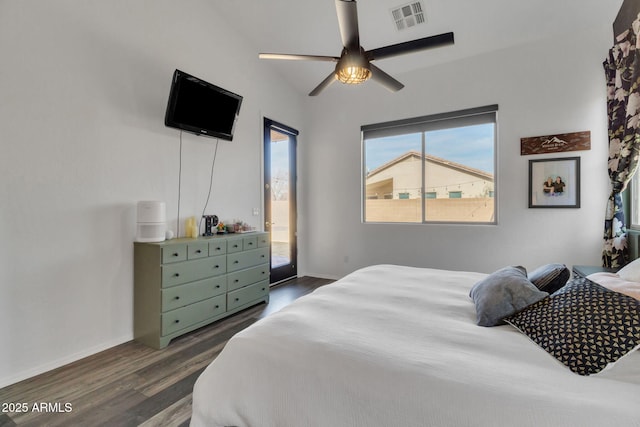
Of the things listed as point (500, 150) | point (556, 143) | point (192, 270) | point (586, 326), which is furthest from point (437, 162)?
point (192, 270)

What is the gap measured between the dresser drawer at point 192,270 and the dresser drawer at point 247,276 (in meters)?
0.16

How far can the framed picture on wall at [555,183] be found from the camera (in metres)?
3.23

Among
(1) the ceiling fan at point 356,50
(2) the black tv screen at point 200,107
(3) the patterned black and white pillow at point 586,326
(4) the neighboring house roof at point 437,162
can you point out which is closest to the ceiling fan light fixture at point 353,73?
(1) the ceiling fan at point 356,50

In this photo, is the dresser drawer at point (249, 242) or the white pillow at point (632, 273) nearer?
the white pillow at point (632, 273)

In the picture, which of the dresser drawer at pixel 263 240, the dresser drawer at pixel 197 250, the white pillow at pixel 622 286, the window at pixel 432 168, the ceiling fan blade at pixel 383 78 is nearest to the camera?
the white pillow at pixel 622 286

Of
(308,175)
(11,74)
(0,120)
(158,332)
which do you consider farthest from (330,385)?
(308,175)

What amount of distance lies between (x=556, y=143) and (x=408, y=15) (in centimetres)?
226

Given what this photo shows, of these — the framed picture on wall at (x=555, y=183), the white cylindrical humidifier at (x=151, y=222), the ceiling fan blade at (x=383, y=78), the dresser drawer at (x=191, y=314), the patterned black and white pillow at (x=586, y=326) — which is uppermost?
the ceiling fan blade at (x=383, y=78)

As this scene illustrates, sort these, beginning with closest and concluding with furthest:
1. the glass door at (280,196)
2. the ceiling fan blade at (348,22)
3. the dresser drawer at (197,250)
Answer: the ceiling fan blade at (348,22) < the dresser drawer at (197,250) < the glass door at (280,196)

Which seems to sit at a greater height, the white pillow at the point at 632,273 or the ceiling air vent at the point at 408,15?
the ceiling air vent at the point at 408,15

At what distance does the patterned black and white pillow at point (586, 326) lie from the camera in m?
1.00

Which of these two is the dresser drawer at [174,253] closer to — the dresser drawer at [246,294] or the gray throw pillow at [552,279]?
the dresser drawer at [246,294]

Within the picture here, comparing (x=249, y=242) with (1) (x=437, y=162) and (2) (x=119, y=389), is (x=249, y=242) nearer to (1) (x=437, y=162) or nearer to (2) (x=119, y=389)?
(2) (x=119, y=389)

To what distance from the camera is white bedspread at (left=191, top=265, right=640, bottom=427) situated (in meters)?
0.85
